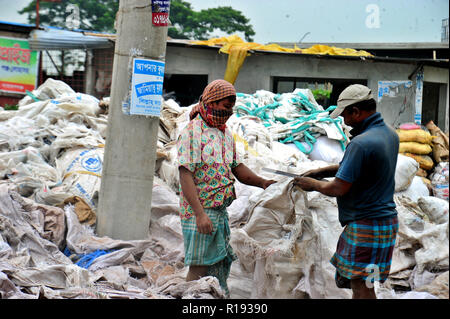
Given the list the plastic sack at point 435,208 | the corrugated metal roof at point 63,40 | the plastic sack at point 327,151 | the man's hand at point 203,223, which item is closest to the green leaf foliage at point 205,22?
the corrugated metal roof at point 63,40

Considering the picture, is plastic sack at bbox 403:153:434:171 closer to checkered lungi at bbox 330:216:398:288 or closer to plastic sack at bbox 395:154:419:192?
plastic sack at bbox 395:154:419:192

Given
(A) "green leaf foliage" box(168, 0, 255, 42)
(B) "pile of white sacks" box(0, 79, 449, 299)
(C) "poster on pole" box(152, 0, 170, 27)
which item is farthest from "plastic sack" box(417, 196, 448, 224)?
(A) "green leaf foliage" box(168, 0, 255, 42)

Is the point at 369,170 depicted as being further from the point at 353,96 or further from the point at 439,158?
the point at 439,158

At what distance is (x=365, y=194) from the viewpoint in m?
3.16

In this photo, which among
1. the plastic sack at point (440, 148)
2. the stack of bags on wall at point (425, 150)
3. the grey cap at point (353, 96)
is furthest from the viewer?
the plastic sack at point (440, 148)

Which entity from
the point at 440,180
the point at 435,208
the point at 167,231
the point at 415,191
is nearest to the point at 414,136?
the point at 440,180

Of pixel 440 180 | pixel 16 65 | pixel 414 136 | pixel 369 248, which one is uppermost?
pixel 16 65

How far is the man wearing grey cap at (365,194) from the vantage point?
3072 mm

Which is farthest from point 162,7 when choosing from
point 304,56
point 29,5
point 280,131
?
point 29,5

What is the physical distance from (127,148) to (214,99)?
5.80ft

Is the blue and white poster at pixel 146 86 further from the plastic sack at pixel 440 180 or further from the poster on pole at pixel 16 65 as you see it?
the poster on pole at pixel 16 65

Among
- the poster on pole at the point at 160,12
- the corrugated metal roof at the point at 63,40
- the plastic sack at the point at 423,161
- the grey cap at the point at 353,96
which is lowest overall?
the plastic sack at the point at 423,161

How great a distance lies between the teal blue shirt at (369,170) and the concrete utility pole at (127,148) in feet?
7.89
